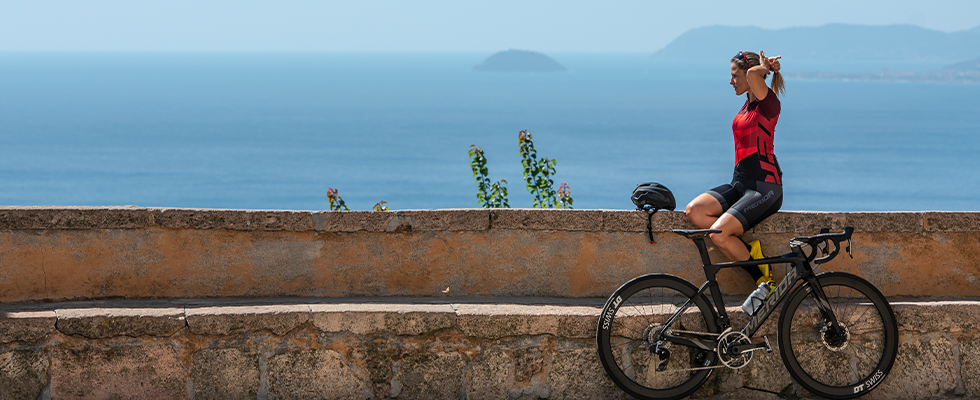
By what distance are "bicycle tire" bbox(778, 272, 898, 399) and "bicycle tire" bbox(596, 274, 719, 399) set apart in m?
0.46

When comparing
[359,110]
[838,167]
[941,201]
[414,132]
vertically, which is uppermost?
[359,110]

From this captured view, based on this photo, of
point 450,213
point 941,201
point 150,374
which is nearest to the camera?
point 150,374

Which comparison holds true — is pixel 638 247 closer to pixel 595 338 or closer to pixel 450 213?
pixel 595 338

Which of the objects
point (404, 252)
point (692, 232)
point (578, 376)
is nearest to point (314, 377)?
point (404, 252)

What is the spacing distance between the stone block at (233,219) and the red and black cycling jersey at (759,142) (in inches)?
100

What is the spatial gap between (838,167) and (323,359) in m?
99.2

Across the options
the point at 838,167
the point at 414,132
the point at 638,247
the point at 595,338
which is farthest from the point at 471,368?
the point at 414,132

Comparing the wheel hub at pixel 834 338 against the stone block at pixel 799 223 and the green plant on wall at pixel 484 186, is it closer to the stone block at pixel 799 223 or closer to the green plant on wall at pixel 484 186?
the stone block at pixel 799 223

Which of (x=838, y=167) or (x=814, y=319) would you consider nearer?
(x=814, y=319)

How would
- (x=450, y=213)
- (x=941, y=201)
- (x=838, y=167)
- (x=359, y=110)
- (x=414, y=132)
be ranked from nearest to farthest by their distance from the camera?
(x=450, y=213)
(x=941, y=201)
(x=838, y=167)
(x=414, y=132)
(x=359, y=110)

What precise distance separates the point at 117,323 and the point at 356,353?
4.15 feet

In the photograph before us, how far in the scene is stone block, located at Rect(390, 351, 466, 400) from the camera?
503cm

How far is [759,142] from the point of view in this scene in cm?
525

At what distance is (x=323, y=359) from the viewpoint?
499cm
